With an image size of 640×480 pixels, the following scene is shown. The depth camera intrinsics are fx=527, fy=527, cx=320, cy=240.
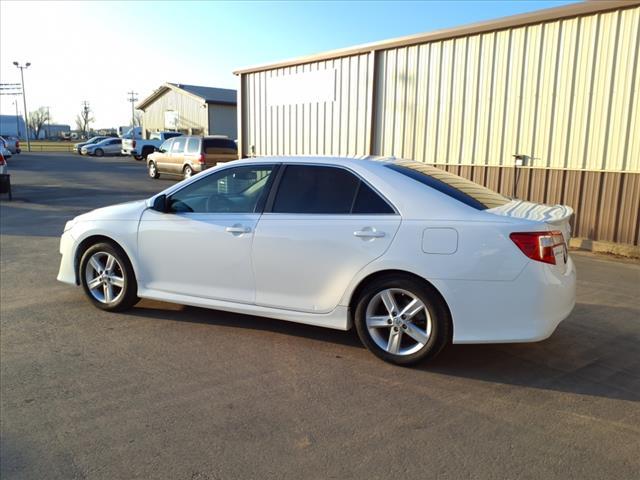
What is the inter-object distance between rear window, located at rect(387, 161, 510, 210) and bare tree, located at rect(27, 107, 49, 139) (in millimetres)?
129309

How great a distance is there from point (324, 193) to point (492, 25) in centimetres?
692

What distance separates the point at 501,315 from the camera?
12.3 feet

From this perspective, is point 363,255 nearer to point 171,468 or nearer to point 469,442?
point 469,442

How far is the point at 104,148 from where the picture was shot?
45.4m

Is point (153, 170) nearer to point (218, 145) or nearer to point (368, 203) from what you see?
point (218, 145)

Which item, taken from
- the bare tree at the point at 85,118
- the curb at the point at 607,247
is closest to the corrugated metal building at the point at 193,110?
the curb at the point at 607,247

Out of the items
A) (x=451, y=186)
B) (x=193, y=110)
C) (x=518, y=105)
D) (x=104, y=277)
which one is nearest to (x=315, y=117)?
(x=518, y=105)

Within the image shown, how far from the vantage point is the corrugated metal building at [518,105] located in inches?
327

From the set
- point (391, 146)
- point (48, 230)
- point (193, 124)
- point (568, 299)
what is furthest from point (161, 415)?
point (193, 124)

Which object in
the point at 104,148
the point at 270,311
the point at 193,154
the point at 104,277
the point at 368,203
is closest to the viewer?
the point at 368,203

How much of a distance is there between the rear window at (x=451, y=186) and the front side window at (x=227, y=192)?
1.18 meters

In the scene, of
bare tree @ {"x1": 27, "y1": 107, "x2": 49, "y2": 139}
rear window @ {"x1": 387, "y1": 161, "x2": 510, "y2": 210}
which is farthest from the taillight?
bare tree @ {"x1": 27, "y1": 107, "x2": 49, "y2": 139}

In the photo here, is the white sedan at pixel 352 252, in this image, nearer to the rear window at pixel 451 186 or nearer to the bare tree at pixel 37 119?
the rear window at pixel 451 186

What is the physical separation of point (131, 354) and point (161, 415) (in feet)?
3.67
